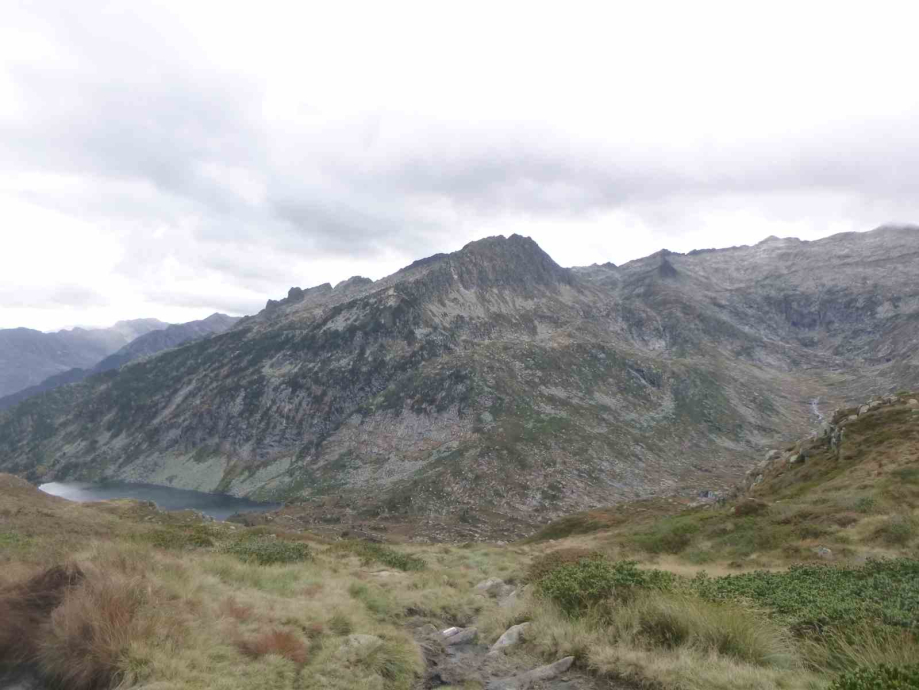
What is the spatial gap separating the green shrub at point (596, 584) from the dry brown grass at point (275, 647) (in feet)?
18.1

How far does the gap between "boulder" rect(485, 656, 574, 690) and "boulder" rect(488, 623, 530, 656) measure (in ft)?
5.24

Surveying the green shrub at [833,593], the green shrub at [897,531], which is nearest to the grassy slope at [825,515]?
the green shrub at [897,531]

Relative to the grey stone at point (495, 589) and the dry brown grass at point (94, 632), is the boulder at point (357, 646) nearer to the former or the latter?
the dry brown grass at point (94, 632)

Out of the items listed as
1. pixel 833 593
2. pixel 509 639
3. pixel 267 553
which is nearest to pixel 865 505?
pixel 833 593

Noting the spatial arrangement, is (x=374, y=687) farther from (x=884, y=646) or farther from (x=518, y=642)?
(x=884, y=646)

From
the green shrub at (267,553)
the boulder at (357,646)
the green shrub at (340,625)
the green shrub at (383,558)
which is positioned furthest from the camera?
the green shrub at (383,558)

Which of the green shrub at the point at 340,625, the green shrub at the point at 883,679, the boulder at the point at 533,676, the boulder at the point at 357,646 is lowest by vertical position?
the boulder at the point at 533,676

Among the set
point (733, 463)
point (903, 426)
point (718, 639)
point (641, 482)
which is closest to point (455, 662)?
point (718, 639)

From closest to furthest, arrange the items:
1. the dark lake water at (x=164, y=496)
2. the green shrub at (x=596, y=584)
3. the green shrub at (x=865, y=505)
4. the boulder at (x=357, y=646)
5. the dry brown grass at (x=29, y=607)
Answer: the dry brown grass at (x=29, y=607) < the boulder at (x=357, y=646) < the green shrub at (x=596, y=584) < the green shrub at (x=865, y=505) < the dark lake water at (x=164, y=496)

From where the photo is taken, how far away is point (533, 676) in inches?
383

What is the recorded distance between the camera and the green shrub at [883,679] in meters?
6.06

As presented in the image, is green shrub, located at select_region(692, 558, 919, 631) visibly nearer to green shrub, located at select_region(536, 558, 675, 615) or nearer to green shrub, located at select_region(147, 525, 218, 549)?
green shrub, located at select_region(536, 558, 675, 615)

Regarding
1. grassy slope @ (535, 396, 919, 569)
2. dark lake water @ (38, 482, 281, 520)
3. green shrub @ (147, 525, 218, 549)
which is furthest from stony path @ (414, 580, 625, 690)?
dark lake water @ (38, 482, 281, 520)

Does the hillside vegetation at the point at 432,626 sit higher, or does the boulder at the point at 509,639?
the hillside vegetation at the point at 432,626
